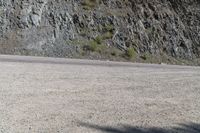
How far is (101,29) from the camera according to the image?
45.2m

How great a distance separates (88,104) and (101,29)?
31.9m

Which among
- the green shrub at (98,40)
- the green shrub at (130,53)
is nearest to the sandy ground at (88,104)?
the green shrub at (130,53)

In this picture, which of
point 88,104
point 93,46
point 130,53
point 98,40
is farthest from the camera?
point 98,40

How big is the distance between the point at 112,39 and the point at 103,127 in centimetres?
3403

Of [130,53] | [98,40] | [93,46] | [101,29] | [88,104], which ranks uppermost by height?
[101,29]

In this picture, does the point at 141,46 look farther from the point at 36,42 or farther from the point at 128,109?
the point at 128,109

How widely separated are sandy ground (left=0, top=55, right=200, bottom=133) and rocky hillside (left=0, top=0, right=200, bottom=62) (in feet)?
66.5

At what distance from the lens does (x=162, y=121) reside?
11.8 m

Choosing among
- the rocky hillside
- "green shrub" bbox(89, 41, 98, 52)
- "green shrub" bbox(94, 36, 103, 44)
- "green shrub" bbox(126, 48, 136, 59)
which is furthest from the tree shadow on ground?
"green shrub" bbox(94, 36, 103, 44)

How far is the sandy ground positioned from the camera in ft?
35.4

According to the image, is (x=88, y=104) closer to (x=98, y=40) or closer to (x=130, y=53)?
(x=130, y=53)

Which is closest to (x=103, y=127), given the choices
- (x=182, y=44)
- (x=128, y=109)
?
(x=128, y=109)

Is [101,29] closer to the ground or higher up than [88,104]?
higher up

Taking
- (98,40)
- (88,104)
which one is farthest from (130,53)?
(88,104)
